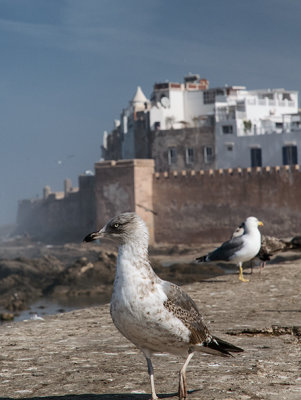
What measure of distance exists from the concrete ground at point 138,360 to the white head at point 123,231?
34.7 inches

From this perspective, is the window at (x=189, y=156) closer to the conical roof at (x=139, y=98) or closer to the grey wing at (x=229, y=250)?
the conical roof at (x=139, y=98)

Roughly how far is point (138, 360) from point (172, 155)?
40743 mm

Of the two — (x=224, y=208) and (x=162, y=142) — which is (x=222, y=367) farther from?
(x=162, y=142)

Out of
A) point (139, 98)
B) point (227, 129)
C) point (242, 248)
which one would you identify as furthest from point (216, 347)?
point (139, 98)

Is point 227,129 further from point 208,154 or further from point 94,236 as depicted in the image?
point 94,236

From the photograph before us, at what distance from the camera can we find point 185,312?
384 cm

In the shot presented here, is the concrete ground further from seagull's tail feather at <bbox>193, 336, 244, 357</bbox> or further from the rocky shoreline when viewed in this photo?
the rocky shoreline

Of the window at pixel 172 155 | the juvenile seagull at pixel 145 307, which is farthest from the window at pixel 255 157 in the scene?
the juvenile seagull at pixel 145 307

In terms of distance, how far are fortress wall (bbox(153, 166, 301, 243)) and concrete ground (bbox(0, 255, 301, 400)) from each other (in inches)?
1157

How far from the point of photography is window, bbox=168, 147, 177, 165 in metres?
45.3

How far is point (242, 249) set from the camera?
32.2ft

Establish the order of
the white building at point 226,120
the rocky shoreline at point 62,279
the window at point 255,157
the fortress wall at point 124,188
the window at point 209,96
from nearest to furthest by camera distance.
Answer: the rocky shoreline at point 62,279
the fortress wall at point 124,188
the white building at point 226,120
the window at point 255,157
the window at point 209,96

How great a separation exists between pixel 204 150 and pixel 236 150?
2010 mm

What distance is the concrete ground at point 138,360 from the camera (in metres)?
4.08
